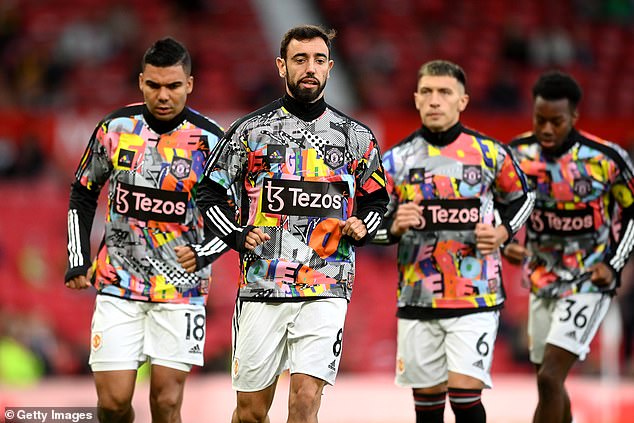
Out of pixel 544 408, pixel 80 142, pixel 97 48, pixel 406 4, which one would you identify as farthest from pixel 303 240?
pixel 406 4

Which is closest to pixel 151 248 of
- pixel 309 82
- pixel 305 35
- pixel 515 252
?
pixel 309 82

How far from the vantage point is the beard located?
6.73 meters

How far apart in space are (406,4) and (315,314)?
15.0m

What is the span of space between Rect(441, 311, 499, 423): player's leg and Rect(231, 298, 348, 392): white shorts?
1.30 metres

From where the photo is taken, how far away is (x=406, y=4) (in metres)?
20.9

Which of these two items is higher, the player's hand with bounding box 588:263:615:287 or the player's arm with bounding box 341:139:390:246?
the player's arm with bounding box 341:139:390:246

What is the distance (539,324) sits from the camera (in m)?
8.58

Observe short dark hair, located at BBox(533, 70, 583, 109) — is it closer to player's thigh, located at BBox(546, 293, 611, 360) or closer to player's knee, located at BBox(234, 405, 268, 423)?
player's thigh, located at BBox(546, 293, 611, 360)

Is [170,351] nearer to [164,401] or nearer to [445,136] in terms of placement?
[164,401]

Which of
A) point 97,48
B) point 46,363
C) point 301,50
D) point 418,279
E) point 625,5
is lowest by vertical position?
point 46,363

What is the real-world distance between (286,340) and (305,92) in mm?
1375

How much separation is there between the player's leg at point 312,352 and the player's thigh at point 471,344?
4.32 ft

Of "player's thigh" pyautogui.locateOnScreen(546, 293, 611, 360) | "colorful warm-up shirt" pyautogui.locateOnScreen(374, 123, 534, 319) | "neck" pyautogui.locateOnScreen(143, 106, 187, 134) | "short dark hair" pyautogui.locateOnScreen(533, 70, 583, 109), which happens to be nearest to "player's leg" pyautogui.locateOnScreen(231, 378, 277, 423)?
"colorful warm-up shirt" pyautogui.locateOnScreen(374, 123, 534, 319)

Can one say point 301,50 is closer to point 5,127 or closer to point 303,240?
point 303,240
